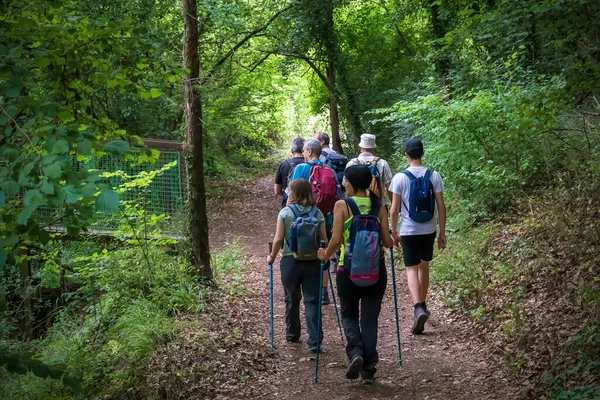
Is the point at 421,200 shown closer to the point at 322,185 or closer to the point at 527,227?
the point at 322,185

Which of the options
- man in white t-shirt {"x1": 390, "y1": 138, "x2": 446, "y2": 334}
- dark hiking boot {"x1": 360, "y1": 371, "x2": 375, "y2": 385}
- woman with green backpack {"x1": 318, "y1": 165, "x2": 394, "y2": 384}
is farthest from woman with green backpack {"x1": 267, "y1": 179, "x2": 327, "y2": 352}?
man in white t-shirt {"x1": 390, "y1": 138, "x2": 446, "y2": 334}

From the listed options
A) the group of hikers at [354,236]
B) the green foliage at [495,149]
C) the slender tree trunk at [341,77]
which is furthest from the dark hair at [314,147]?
the slender tree trunk at [341,77]

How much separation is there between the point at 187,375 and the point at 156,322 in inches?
45.5

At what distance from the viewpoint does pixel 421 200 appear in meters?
7.03

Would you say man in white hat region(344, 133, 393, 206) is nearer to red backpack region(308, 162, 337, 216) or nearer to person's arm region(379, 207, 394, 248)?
red backpack region(308, 162, 337, 216)

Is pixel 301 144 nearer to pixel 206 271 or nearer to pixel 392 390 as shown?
pixel 206 271

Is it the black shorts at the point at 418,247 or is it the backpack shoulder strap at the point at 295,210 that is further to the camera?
the black shorts at the point at 418,247

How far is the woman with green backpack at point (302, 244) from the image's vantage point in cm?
661

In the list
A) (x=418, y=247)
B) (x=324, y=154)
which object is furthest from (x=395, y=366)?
(x=324, y=154)

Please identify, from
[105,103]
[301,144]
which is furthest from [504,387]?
[105,103]

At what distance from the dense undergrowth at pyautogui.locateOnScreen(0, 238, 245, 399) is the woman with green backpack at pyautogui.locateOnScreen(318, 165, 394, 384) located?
240cm

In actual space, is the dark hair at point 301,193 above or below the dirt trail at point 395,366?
above

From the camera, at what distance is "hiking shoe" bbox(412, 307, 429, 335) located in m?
7.32

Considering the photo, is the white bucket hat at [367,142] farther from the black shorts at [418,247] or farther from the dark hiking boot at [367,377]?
the dark hiking boot at [367,377]
